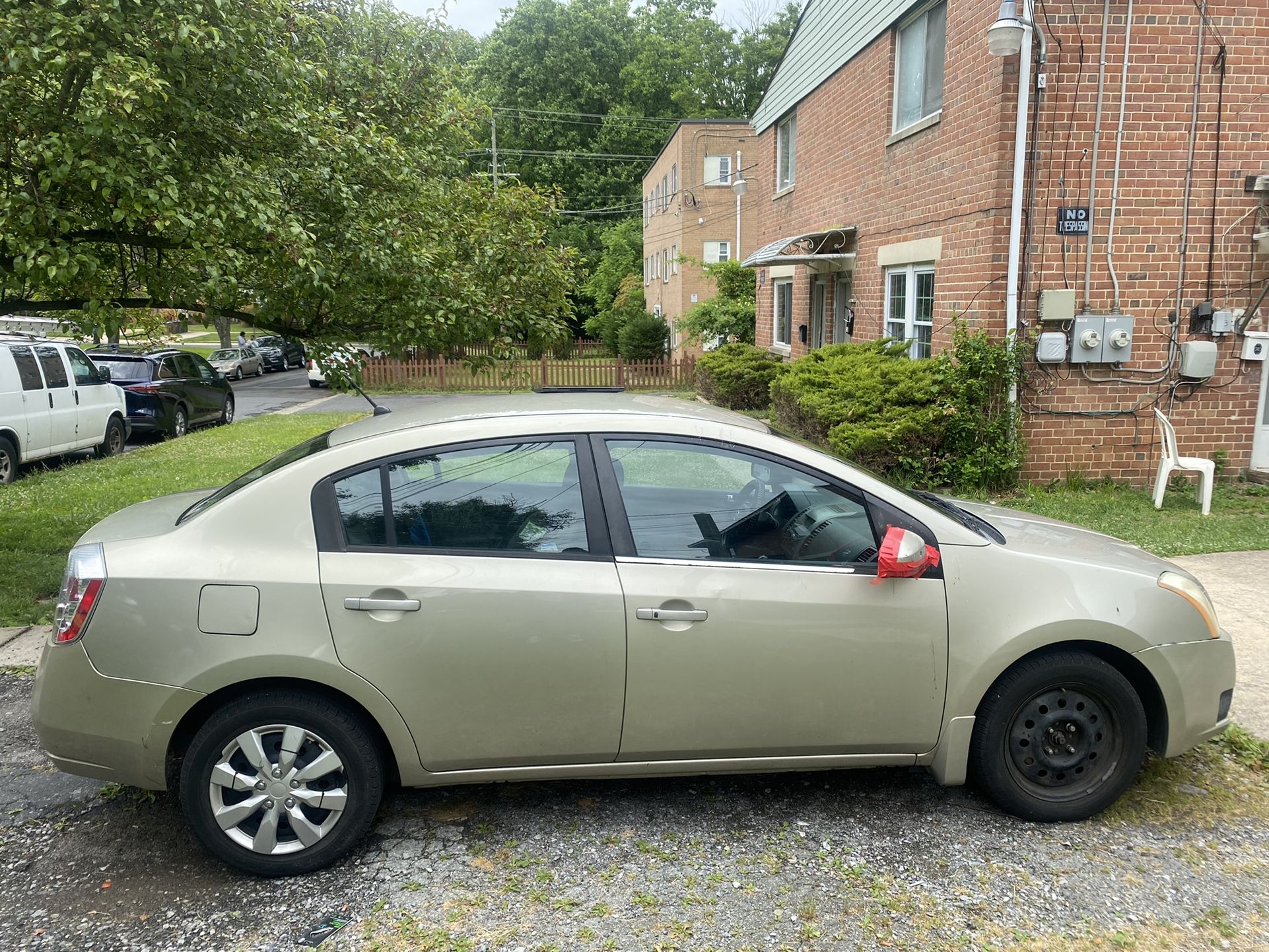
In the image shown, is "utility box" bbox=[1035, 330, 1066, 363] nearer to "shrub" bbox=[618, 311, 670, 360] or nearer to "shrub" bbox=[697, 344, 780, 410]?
"shrub" bbox=[697, 344, 780, 410]

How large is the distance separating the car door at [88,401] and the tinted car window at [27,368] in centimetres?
77

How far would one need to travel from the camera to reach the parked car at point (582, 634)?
328 centimetres

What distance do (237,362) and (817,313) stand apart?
85.0 feet

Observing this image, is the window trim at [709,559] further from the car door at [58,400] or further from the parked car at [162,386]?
the parked car at [162,386]

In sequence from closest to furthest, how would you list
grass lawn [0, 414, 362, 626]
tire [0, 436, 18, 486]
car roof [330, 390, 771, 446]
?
car roof [330, 390, 771, 446] → grass lawn [0, 414, 362, 626] → tire [0, 436, 18, 486]

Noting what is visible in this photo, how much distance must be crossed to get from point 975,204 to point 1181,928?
802 cm

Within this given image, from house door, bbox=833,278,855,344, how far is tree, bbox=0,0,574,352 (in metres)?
6.26

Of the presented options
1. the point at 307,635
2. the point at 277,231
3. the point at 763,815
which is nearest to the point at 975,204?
the point at 277,231

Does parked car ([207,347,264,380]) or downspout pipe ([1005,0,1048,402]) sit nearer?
downspout pipe ([1005,0,1048,402])

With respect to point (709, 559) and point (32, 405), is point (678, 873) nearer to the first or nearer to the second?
point (709, 559)

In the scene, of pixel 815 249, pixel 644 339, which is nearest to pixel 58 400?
pixel 815 249

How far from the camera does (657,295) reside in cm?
4012

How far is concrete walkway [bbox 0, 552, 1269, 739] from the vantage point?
4.71 m

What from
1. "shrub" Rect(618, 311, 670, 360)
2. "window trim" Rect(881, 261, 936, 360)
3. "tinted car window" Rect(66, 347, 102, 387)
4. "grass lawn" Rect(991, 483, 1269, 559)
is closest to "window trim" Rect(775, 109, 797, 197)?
"window trim" Rect(881, 261, 936, 360)
